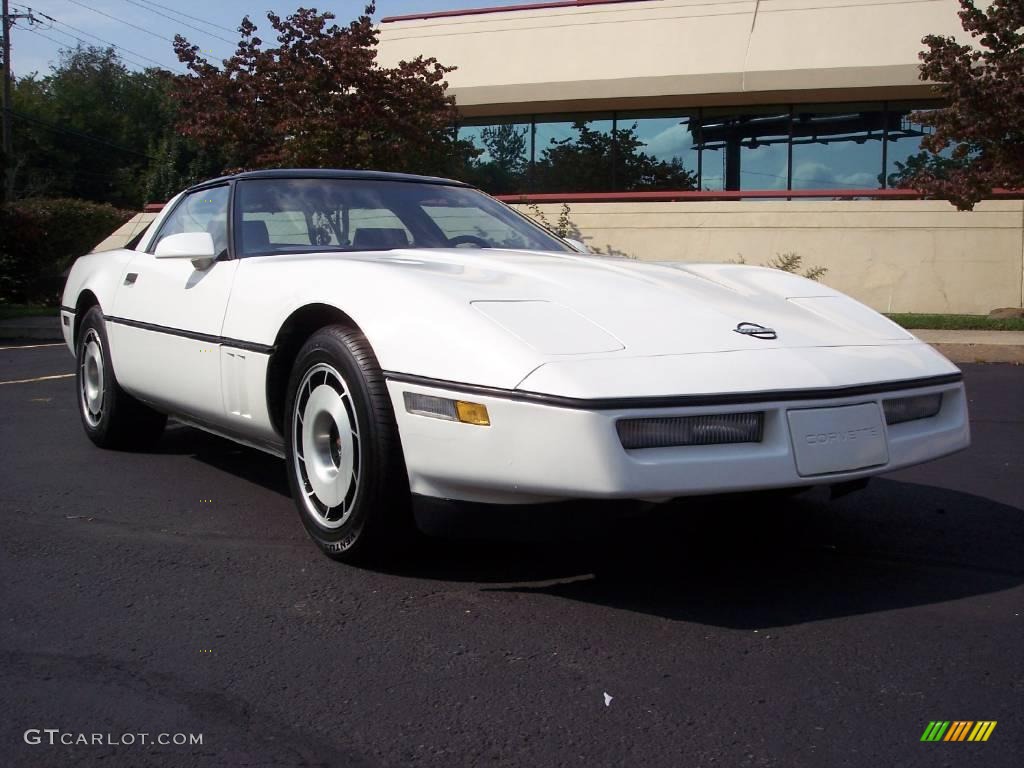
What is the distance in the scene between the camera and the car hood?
10.1 feet

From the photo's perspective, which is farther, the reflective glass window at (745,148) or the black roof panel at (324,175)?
the reflective glass window at (745,148)

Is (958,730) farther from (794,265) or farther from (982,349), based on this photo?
(794,265)

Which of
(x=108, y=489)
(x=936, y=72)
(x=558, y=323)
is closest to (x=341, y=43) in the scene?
(x=936, y=72)

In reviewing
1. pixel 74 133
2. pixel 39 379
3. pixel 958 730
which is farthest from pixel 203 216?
pixel 74 133

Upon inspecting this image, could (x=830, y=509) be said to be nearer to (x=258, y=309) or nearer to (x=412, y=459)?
(x=412, y=459)

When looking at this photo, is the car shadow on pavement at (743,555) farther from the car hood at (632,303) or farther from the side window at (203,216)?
the side window at (203,216)

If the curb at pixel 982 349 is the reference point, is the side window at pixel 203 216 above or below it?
above

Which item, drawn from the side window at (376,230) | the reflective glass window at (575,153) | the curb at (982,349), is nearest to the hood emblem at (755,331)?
the side window at (376,230)

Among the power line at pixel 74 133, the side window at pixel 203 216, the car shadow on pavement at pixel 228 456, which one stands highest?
the power line at pixel 74 133

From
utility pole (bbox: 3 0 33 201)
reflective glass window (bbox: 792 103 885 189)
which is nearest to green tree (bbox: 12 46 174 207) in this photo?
utility pole (bbox: 3 0 33 201)

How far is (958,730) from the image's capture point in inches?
90.4

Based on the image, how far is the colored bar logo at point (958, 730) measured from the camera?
7.43 ft

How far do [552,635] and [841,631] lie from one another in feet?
2.54

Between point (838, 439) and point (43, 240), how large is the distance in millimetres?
18362
